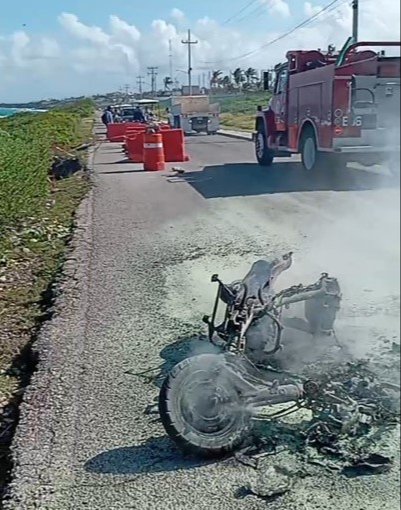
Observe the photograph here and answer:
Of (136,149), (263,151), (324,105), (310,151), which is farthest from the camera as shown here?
(136,149)

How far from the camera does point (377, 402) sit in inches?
153

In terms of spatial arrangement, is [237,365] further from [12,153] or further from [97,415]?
[12,153]

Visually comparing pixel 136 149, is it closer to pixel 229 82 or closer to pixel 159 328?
pixel 159 328

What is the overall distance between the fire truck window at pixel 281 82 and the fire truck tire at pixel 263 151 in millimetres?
1467

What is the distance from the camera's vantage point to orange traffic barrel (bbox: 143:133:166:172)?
19469 mm

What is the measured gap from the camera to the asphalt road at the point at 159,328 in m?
3.41

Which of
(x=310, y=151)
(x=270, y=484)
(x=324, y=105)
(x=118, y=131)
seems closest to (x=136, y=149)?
(x=310, y=151)

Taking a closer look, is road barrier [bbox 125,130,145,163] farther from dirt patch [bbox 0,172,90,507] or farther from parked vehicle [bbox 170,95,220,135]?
parked vehicle [bbox 170,95,220,135]

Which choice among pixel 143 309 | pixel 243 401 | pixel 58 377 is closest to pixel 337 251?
pixel 143 309

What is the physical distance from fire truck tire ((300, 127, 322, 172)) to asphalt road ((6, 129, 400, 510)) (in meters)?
2.72

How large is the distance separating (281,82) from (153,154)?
394 centimetres

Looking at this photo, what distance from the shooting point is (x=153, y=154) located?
19438mm

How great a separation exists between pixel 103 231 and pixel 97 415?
21.0 feet

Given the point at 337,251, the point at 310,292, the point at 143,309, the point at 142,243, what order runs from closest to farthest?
the point at 310,292 → the point at 143,309 → the point at 337,251 → the point at 142,243
